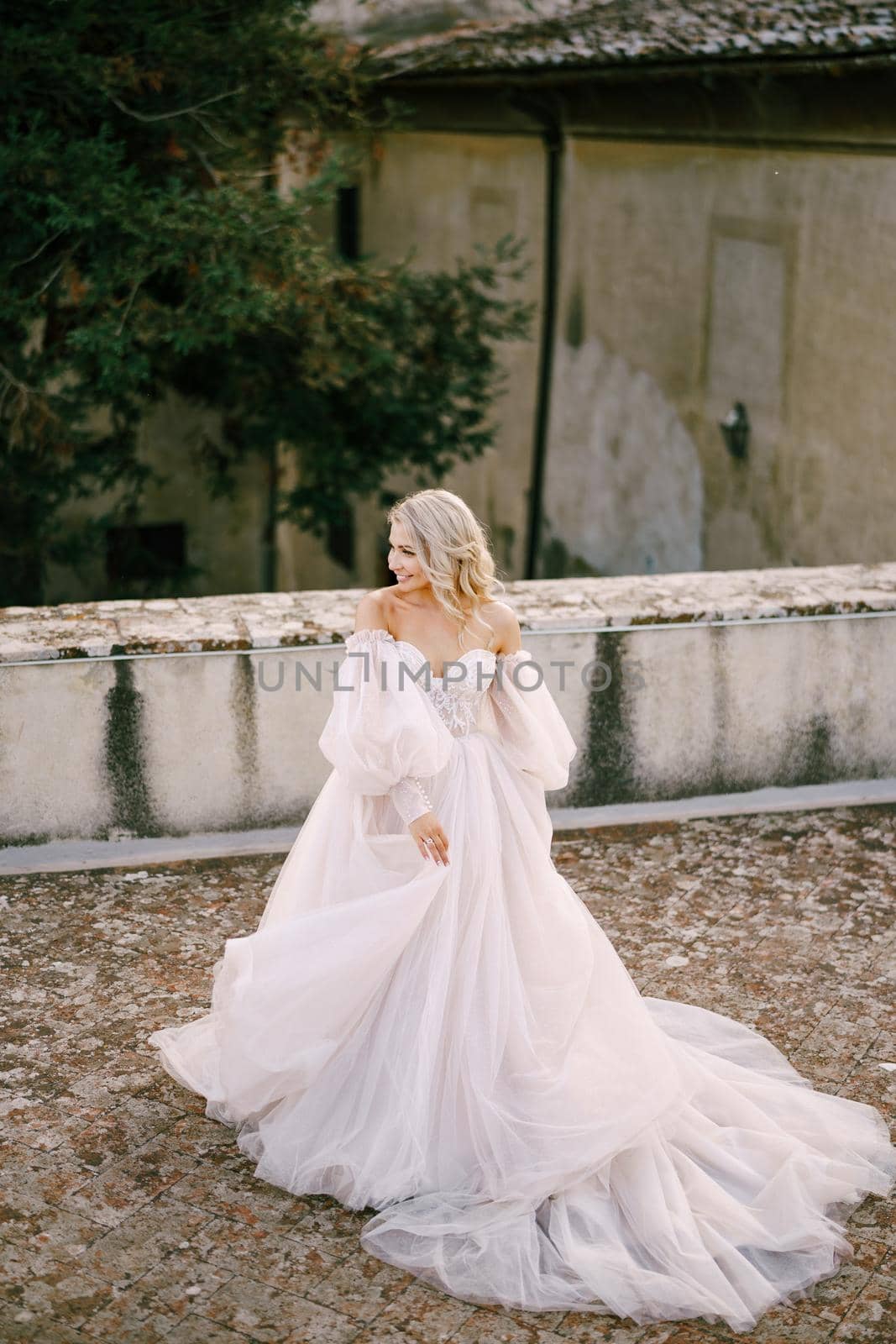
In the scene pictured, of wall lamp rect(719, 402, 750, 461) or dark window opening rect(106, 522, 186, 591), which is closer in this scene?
wall lamp rect(719, 402, 750, 461)

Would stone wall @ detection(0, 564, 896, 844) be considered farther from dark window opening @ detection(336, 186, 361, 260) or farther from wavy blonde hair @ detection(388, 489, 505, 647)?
dark window opening @ detection(336, 186, 361, 260)

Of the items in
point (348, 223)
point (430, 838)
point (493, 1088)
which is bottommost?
point (493, 1088)

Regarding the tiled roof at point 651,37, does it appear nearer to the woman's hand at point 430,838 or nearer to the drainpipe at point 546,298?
the drainpipe at point 546,298

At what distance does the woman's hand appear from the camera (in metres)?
3.62

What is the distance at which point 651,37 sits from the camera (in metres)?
10.4

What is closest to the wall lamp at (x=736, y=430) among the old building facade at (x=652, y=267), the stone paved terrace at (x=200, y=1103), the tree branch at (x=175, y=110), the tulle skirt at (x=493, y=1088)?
the old building facade at (x=652, y=267)

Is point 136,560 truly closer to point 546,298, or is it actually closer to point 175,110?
point 175,110

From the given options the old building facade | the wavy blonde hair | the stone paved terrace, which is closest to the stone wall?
the stone paved terrace

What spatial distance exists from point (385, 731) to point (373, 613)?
1.04 ft

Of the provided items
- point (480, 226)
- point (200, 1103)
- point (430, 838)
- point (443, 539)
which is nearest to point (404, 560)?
point (443, 539)

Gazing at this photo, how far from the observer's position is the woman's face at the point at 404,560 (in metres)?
3.63

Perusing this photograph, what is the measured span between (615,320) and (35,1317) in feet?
35.1

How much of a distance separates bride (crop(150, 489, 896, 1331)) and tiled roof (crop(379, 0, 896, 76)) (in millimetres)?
6656

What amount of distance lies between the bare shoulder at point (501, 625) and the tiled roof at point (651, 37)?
648cm
